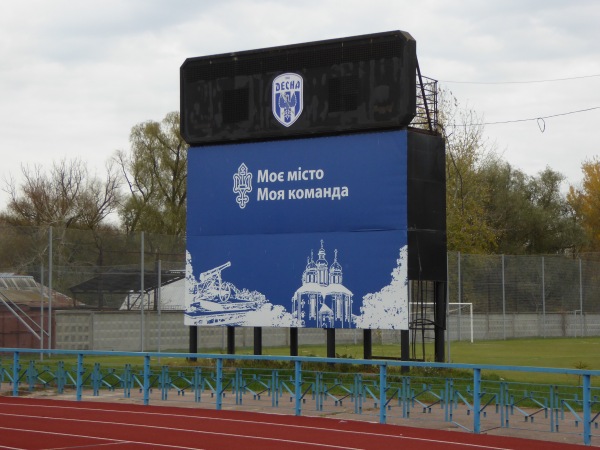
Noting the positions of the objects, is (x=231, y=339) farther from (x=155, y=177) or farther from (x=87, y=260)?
(x=155, y=177)

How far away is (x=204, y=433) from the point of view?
53.3 ft

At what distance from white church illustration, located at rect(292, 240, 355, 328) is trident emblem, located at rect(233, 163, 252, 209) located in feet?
7.84

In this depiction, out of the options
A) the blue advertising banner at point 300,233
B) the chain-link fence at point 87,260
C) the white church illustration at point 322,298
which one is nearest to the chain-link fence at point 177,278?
the chain-link fence at point 87,260

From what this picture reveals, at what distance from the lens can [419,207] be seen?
23.7 meters

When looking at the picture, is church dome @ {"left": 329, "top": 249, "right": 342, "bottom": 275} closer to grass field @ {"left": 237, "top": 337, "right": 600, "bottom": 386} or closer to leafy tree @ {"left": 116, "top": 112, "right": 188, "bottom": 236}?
grass field @ {"left": 237, "top": 337, "right": 600, "bottom": 386}

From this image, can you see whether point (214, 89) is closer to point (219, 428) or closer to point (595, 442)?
point (219, 428)

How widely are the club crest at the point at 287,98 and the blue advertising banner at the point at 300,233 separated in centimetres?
62

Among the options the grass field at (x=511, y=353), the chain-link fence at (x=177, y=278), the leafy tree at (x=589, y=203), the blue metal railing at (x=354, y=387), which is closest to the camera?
the blue metal railing at (x=354, y=387)

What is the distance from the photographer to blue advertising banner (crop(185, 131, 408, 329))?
23.7 metres

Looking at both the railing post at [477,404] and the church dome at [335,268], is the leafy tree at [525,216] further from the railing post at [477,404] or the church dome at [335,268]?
the railing post at [477,404]

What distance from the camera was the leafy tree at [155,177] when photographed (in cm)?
6500

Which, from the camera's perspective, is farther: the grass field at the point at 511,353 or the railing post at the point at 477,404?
the grass field at the point at 511,353

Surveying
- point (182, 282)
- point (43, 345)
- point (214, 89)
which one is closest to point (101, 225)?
point (182, 282)

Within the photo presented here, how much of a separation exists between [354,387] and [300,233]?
6.22 meters
